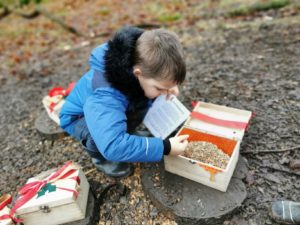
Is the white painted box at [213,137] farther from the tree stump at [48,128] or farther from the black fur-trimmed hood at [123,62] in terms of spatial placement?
the tree stump at [48,128]

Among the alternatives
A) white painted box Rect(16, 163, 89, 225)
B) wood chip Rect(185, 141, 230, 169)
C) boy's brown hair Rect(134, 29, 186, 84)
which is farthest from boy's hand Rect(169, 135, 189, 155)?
white painted box Rect(16, 163, 89, 225)

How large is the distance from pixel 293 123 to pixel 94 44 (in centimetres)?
354

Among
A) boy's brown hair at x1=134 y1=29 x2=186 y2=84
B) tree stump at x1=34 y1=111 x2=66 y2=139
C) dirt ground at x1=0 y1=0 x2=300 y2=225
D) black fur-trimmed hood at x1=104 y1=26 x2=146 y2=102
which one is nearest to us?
boy's brown hair at x1=134 y1=29 x2=186 y2=84

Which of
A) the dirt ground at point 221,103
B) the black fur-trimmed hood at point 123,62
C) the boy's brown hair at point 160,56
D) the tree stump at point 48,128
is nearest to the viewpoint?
the boy's brown hair at point 160,56

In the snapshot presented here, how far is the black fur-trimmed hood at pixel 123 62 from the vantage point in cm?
186

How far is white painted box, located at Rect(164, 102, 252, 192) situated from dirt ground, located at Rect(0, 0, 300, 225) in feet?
0.79

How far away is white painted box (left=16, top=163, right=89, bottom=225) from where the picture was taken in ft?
5.86

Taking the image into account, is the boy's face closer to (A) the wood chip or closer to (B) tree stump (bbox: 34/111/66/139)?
(A) the wood chip

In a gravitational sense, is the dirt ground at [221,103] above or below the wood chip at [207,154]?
below

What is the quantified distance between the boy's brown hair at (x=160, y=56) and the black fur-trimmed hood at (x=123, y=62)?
63 mm

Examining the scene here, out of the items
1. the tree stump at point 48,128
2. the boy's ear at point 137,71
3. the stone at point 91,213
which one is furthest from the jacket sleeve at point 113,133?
the tree stump at point 48,128

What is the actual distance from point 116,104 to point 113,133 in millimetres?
203

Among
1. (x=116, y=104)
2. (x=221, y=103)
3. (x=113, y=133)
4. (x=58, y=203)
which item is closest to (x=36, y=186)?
(x=58, y=203)

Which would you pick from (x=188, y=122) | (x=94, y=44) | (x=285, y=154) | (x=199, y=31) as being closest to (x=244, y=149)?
(x=285, y=154)
